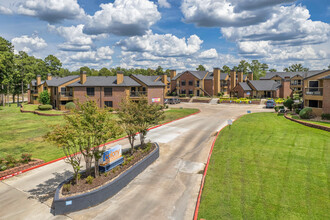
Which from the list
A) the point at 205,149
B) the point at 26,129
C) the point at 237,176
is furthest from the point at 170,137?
the point at 26,129

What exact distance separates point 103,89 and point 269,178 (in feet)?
136

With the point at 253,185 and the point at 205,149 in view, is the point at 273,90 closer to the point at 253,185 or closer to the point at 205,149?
the point at 205,149

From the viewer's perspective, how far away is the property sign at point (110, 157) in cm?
1452

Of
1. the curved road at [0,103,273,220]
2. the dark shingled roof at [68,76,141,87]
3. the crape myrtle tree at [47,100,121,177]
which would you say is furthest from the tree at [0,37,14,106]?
the crape myrtle tree at [47,100,121,177]

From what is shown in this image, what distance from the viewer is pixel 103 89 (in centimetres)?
4903

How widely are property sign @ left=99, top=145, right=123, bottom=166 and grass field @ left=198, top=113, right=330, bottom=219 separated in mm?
6484

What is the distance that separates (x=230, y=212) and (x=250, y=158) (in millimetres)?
8038

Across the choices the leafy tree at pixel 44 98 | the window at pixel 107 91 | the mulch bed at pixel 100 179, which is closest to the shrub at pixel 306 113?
the mulch bed at pixel 100 179

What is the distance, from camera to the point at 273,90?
238 ft

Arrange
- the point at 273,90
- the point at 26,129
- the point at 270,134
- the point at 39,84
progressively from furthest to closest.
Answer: the point at 273,90 < the point at 39,84 < the point at 26,129 < the point at 270,134

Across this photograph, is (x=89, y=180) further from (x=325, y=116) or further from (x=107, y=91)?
(x=107, y=91)

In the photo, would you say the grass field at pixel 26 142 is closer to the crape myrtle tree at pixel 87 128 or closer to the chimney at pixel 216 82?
the crape myrtle tree at pixel 87 128

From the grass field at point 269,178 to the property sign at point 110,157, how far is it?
648 centimetres

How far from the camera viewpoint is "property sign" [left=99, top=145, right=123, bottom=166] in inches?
572
